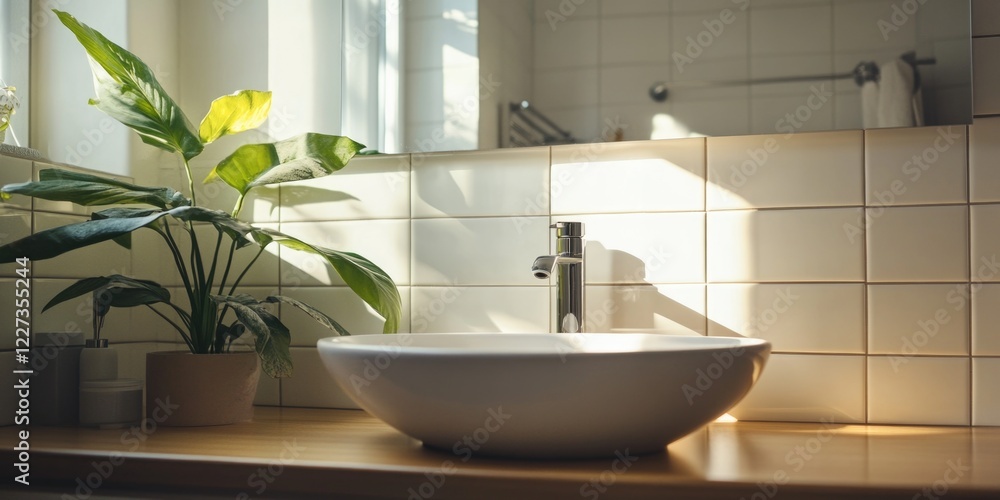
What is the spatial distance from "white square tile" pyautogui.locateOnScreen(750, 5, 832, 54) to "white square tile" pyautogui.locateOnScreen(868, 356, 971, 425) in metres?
0.48

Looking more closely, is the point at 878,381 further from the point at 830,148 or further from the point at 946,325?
the point at 830,148

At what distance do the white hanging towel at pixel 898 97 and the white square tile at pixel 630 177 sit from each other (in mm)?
266

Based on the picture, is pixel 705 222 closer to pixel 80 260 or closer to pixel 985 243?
pixel 985 243

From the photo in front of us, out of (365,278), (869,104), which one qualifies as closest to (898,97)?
(869,104)

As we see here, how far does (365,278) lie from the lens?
1.32 m

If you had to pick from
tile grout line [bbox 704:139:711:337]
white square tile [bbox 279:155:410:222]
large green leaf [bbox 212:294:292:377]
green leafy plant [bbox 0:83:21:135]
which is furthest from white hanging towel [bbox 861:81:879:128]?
green leafy plant [bbox 0:83:21:135]

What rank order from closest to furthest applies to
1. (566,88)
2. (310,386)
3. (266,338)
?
(266,338) < (566,88) < (310,386)

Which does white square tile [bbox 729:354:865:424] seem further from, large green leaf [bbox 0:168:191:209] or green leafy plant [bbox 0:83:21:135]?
green leafy plant [bbox 0:83:21:135]

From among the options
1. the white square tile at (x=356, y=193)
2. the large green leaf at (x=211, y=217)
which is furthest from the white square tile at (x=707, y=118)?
the large green leaf at (x=211, y=217)

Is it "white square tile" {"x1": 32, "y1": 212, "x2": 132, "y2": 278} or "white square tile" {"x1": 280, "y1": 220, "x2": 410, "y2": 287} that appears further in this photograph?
"white square tile" {"x1": 280, "y1": 220, "x2": 410, "y2": 287}

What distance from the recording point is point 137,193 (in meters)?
1.23

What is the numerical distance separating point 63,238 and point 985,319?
4.13ft

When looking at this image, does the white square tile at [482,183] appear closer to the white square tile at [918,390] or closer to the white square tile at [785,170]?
the white square tile at [785,170]

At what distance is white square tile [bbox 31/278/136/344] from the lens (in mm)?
1359
